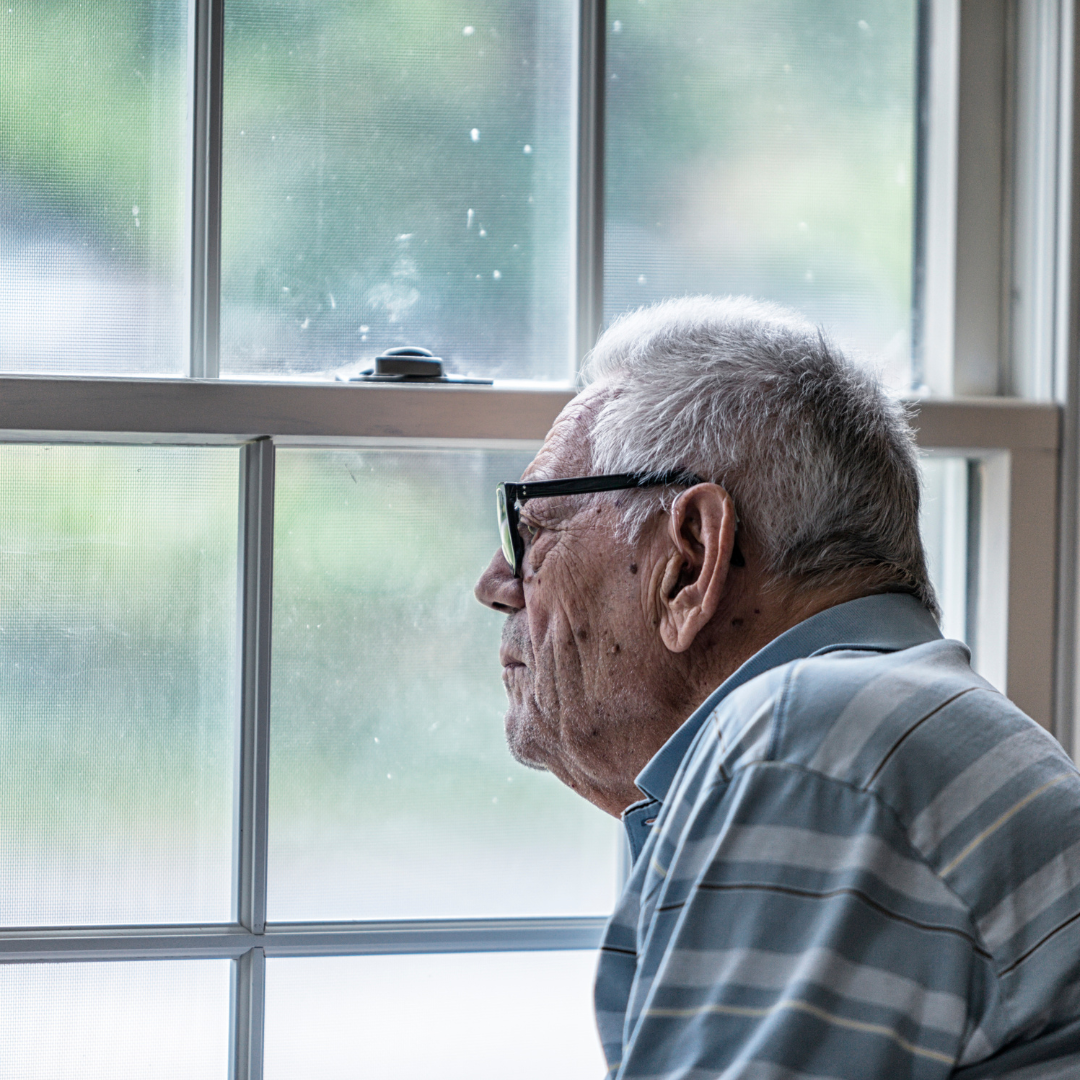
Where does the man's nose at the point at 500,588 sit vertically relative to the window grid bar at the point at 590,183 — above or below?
below

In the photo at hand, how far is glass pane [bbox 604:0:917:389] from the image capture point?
1387 millimetres

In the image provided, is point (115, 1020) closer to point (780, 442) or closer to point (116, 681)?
point (116, 681)

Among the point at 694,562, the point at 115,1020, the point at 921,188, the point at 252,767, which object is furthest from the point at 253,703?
the point at 921,188

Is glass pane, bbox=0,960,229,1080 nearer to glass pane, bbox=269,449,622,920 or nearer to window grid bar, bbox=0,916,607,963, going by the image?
window grid bar, bbox=0,916,607,963

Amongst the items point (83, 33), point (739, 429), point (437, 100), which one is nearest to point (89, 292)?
point (83, 33)

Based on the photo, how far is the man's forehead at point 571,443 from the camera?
106 cm

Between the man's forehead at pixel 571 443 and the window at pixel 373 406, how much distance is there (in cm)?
22

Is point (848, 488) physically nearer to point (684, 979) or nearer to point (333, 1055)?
point (684, 979)

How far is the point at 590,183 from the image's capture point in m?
1.36

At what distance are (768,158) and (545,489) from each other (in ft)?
2.19

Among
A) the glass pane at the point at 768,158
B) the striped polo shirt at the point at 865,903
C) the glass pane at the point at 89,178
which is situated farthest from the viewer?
the glass pane at the point at 768,158

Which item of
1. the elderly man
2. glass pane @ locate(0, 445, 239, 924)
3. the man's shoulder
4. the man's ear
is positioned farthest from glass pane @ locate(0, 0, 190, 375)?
the man's shoulder

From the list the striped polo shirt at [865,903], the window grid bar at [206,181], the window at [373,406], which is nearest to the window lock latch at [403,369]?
the window at [373,406]

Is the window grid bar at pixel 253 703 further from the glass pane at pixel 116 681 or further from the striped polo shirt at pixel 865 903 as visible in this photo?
the striped polo shirt at pixel 865 903
